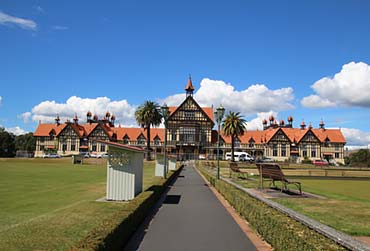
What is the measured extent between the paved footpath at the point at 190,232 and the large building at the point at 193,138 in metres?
72.5

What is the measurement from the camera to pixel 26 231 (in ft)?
28.1

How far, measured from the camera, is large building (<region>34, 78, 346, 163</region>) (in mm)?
89500

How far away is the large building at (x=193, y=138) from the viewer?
3524 inches

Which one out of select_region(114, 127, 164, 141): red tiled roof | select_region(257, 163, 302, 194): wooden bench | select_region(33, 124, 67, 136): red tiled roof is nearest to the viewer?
select_region(257, 163, 302, 194): wooden bench

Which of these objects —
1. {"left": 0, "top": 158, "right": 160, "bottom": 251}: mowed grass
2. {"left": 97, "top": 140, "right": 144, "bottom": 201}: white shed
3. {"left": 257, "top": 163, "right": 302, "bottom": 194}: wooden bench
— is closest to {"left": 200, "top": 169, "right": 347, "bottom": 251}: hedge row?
{"left": 0, "top": 158, "right": 160, "bottom": 251}: mowed grass

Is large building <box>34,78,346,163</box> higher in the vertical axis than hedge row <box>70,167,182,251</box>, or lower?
higher

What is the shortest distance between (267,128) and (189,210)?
10154 centimetres

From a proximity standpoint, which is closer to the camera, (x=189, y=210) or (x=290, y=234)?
(x=290, y=234)

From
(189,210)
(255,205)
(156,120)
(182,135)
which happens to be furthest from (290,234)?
(182,135)

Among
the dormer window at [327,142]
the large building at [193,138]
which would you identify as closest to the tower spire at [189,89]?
the large building at [193,138]

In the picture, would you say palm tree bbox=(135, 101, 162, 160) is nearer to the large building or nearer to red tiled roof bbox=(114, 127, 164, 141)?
the large building

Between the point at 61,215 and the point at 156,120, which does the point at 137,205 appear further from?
the point at 156,120

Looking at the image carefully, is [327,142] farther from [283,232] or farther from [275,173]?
[283,232]

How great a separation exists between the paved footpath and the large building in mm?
72524
